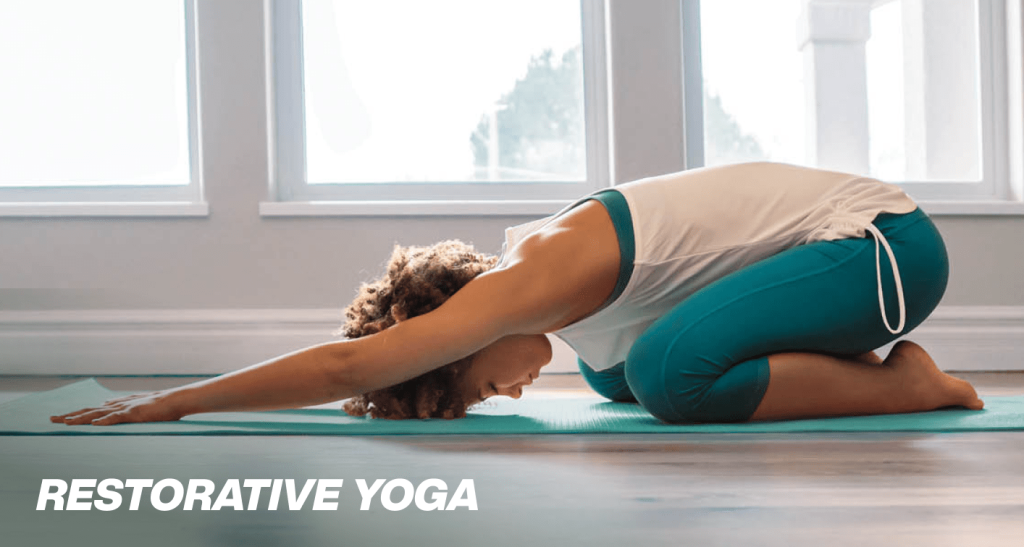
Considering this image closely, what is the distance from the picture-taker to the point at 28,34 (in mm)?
3127

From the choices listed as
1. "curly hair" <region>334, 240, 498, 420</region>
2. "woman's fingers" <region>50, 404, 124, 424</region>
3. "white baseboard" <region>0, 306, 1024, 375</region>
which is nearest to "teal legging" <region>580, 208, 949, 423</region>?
"curly hair" <region>334, 240, 498, 420</region>

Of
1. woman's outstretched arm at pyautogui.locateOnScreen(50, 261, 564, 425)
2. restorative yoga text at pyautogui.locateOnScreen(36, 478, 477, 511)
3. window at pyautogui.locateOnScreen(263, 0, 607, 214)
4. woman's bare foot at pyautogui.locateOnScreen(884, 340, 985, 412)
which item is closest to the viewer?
restorative yoga text at pyautogui.locateOnScreen(36, 478, 477, 511)

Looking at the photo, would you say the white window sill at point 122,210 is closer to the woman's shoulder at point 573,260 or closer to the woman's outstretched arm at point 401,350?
the woman's outstretched arm at point 401,350

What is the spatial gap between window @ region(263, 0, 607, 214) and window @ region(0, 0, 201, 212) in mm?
532

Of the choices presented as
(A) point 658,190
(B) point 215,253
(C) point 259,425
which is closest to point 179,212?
(B) point 215,253

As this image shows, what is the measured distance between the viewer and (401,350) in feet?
4.33

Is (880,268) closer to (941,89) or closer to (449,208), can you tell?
(449,208)

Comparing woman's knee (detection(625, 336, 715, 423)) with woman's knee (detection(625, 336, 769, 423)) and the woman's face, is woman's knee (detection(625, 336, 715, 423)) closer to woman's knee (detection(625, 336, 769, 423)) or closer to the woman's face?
woman's knee (detection(625, 336, 769, 423))

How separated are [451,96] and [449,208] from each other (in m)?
0.51

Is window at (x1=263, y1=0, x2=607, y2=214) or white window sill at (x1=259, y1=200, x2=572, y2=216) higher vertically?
window at (x1=263, y1=0, x2=607, y2=214)

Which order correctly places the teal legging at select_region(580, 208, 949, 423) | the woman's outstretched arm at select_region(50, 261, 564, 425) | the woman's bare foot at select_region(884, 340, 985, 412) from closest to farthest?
the woman's outstretched arm at select_region(50, 261, 564, 425)
the teal legging at select_region(580, 208, 949, 423)
the woman's bare foot at select_region(884, 340, 985, 412)

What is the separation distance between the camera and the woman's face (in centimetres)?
153

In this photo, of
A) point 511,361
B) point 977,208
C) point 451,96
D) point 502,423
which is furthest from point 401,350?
point 977,208

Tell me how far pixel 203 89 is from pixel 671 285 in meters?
2.05
